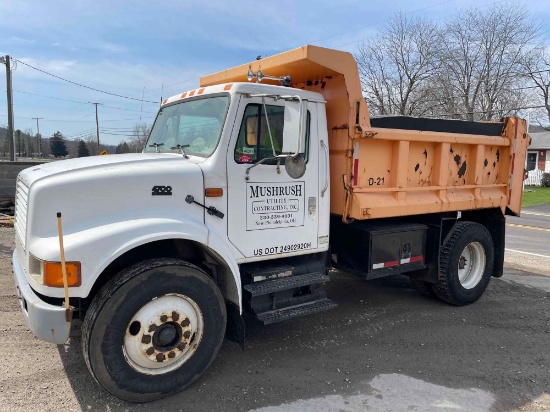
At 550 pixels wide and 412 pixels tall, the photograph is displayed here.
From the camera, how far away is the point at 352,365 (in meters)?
3.98

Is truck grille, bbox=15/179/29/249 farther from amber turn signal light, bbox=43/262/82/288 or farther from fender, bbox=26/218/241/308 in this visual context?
amber turn signal light, bbox=43/262/82/288

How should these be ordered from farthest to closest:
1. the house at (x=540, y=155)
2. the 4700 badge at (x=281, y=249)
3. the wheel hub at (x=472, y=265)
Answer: the house at (x=540, y=155), the wheel hub at (x=472, y=265), the 4700 badge at (x=281, y=249)

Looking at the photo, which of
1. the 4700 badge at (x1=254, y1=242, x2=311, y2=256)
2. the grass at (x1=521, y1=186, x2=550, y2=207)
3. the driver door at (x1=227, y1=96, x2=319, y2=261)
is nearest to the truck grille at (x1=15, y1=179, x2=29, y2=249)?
the driver door at (x1=227, y1=96, x2=319, y2=261)

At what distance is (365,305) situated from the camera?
18.3 feet

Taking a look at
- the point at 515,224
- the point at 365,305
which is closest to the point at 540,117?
the point at 515,224

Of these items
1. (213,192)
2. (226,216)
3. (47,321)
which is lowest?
(47,321)

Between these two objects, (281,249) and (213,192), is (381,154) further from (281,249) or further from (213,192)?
(213,192)

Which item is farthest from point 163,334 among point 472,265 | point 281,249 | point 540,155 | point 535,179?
point 540,155

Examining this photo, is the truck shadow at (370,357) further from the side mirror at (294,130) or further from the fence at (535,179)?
the fence at (535,179)

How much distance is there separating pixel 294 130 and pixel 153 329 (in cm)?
190

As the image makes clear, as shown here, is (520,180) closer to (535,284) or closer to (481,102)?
(535,284)

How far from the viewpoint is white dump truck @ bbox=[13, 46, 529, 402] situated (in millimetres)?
3113

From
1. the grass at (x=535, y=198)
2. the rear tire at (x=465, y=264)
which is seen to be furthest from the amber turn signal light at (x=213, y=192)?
the grass at (x=535, y=198)

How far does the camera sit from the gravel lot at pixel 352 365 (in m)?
3.36
